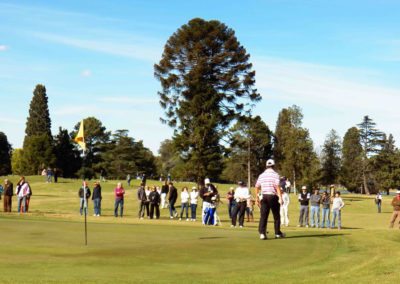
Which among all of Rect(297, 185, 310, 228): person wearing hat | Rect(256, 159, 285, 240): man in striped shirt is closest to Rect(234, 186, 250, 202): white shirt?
Rect(297, 185, 310, 228): person wearing hat

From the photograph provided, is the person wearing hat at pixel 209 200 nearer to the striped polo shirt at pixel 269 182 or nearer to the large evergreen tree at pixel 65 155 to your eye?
the striped polo shirt at pixel 269 182

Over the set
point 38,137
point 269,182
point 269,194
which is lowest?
point 269,194

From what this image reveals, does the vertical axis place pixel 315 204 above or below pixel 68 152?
below

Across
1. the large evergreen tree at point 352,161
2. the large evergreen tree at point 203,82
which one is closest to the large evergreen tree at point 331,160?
the large evergreen tree at point 352,161

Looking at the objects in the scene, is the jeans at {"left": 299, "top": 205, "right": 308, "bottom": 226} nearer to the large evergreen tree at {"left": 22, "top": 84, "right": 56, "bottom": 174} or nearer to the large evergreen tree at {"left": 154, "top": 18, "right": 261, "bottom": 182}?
the large evergreen tree at {"left": 154, "top": 18, "right": 261, "bottom": 182}

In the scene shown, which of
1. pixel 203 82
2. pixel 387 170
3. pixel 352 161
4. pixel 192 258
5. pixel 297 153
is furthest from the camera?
pixel 352 161

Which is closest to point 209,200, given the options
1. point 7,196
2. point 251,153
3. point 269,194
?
point 269,194

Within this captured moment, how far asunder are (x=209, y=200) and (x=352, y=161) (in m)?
106

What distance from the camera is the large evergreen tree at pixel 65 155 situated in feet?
364

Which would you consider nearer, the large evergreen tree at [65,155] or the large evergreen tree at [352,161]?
the large evergreen tree at [65,155]

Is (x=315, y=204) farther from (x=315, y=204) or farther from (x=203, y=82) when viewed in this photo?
(x=203, y=82)

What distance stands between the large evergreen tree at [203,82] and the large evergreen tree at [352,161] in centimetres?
6373

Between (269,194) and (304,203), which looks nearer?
(269,194)

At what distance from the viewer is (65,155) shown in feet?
372
